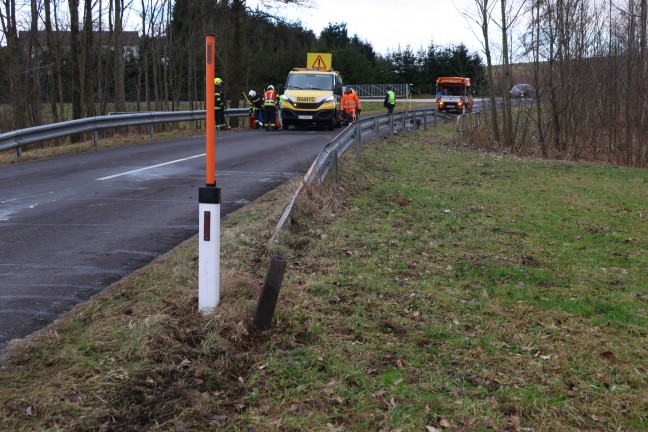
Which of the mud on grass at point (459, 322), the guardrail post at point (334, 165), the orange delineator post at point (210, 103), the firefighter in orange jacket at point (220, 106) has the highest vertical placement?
the firefighter in orange jacket at point (220, 106)

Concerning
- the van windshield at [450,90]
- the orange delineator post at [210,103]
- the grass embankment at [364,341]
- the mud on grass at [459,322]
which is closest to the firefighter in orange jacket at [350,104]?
the mud on grass at [459,322]

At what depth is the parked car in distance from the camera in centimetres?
2453

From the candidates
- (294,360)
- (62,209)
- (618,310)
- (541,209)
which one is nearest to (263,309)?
(294,360)

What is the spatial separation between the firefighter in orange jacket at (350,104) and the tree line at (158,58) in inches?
169

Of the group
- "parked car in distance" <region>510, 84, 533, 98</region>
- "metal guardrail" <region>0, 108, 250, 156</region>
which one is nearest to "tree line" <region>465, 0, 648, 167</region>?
"parked car in distance" <region>510, 84, 533, 98</region>

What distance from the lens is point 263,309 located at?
4.98 metres

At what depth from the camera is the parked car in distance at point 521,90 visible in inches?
966

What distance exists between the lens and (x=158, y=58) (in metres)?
45.3

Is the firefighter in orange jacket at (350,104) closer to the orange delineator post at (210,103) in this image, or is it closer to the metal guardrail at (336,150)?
the metal guardrail at (336,150)

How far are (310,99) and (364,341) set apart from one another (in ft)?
69.5

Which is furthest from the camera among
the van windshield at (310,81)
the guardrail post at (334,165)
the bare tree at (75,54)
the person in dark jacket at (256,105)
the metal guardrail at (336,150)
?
the person in dark jacket at (256,105)

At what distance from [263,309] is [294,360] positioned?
0.55m

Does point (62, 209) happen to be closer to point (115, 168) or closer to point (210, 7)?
point (115, 168)

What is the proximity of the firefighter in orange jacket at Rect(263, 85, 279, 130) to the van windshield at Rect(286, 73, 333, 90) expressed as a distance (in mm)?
934
